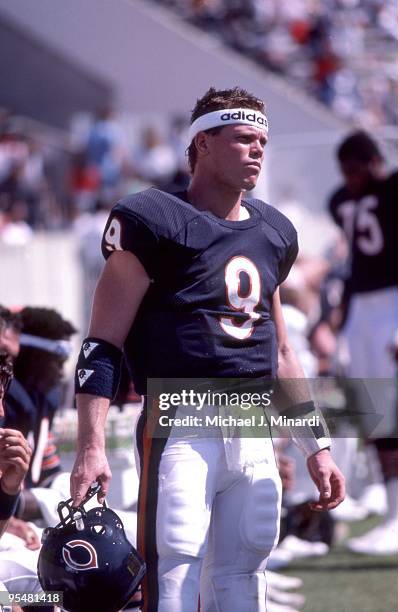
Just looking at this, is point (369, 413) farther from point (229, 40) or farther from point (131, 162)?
point (229, 40)

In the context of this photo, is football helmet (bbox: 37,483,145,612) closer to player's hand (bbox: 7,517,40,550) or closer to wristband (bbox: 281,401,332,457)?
wristband (bbox: 281,401,332,457)

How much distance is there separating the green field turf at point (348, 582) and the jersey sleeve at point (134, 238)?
2.28m

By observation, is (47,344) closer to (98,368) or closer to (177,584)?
(98,368)

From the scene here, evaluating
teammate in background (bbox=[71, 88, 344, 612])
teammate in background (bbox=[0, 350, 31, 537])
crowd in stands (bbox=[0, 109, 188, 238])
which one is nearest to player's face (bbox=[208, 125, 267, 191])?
teammate in background (bbox=[71, 88, 344, 612])

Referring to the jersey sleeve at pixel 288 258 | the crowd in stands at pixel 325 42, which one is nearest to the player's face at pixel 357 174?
the jersey sleeve at pixel 288 258

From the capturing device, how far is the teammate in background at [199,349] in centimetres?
342

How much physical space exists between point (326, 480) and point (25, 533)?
3.79 feet

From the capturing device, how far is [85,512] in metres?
3.41

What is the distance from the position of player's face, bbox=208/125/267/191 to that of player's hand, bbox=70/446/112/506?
848 millimetres

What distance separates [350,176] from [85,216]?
8.10 metres

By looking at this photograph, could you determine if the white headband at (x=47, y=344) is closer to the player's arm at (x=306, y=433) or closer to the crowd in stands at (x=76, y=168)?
the player's arm at (x=306, y=433)

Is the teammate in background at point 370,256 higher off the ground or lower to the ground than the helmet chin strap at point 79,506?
higher

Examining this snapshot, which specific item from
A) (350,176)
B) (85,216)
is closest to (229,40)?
(85,216)

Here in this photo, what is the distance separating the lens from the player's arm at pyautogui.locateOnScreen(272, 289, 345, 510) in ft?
12.1
